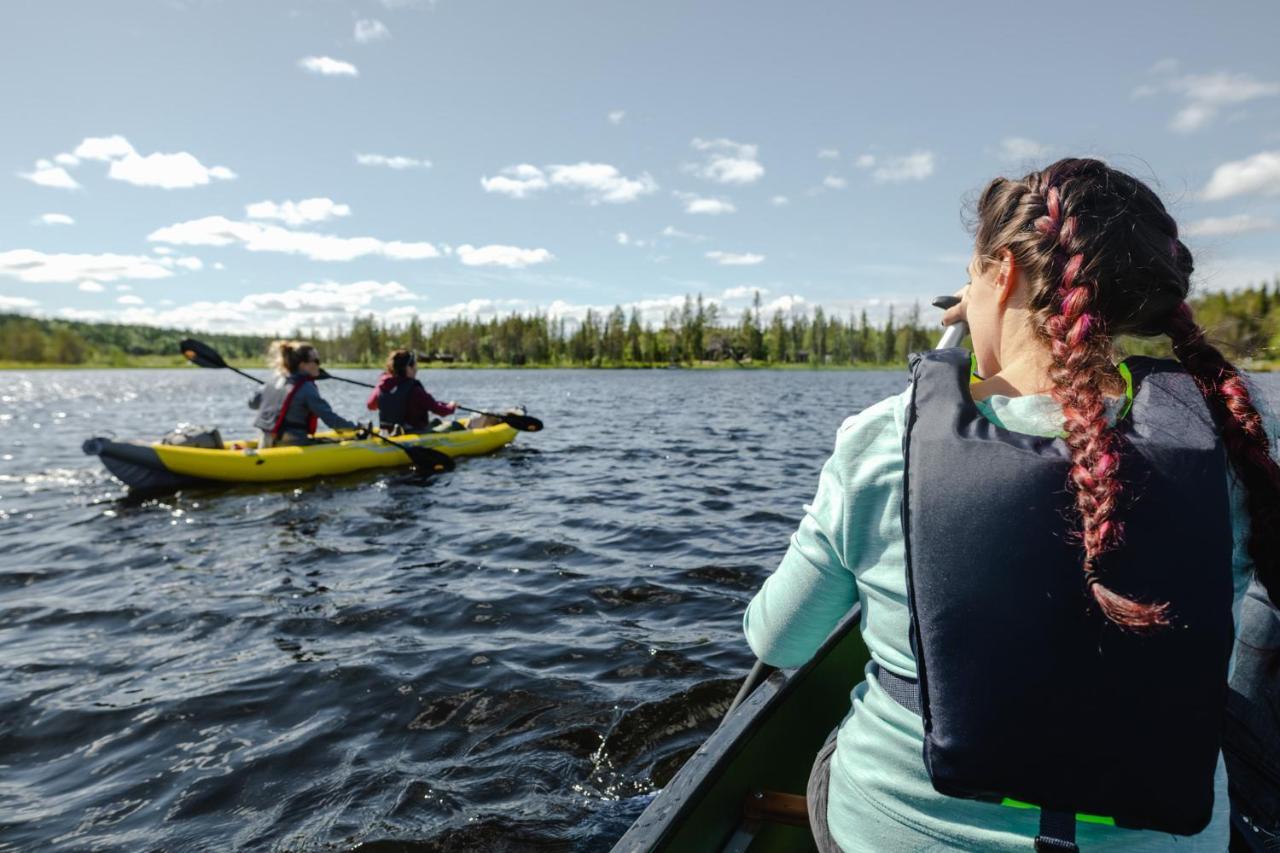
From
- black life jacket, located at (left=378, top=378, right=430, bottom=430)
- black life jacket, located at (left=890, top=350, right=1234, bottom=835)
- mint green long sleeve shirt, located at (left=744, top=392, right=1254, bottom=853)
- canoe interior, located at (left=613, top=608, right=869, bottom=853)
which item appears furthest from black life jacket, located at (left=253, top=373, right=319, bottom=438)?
black life jacket, located at (left=890, top=350, right=1234, bottom=835)

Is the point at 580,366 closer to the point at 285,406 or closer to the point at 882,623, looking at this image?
the point at 285,406

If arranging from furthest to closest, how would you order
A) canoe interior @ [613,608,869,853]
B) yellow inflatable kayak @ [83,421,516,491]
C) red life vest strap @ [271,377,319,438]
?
1. red life vest strap @ [271,377,319,438]
2. yellow inflatable kayak @ [83,421,516,491]
3. canoe interior @ [613,608,869,853]

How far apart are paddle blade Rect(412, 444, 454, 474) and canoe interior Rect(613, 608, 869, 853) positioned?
33.1ft

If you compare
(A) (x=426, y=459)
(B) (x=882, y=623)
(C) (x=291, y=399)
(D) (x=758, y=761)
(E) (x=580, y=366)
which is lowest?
(E) (x=580, y=366)

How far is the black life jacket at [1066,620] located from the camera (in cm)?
128

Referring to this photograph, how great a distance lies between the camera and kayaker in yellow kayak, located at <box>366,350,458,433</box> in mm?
13414

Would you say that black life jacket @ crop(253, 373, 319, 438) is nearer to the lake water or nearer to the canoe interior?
the lake water

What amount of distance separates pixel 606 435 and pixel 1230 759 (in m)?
18.5

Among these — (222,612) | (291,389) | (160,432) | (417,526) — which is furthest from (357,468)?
(160,432)

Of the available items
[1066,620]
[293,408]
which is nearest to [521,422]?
[293,408]

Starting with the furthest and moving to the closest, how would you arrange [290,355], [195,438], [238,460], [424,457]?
[424,457]
[290,355]
[195,438]
[238,460]

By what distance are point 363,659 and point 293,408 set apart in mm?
7555

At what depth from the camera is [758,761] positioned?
2.84m

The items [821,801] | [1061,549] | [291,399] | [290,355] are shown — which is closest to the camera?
[1061,549]
